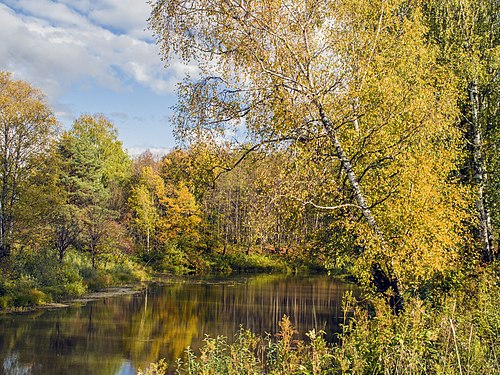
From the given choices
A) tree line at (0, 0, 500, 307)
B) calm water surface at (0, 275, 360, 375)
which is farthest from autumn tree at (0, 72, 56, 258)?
tree line at (0, 0, 500, 307)

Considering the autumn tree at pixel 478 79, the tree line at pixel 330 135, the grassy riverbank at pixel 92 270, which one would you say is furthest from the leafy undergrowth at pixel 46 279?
the autumn tree at pixel 478 79

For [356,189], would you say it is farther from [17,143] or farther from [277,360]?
[17,143]

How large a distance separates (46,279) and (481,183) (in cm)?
2015

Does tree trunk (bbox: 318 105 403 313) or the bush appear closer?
the bush

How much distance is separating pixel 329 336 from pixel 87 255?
2116 centimetres

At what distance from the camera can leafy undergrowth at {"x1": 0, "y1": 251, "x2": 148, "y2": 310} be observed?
826 inches

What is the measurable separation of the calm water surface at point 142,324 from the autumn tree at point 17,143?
5748 millimetres

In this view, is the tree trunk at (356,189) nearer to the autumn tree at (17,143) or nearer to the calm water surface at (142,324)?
the calm water surface at (142,324)

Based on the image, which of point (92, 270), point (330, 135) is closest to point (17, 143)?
point (92, 270)

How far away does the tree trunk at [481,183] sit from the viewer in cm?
1259

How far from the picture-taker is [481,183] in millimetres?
12352

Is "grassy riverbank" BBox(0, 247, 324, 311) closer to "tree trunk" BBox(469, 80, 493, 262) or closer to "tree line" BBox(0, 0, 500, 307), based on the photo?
"tree line" BBox(0, 0, 500, 307)

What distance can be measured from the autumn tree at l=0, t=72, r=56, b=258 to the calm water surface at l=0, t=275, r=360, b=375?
5.75 m

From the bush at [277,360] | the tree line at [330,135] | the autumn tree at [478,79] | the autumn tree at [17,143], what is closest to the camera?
the bush at [277,360]
